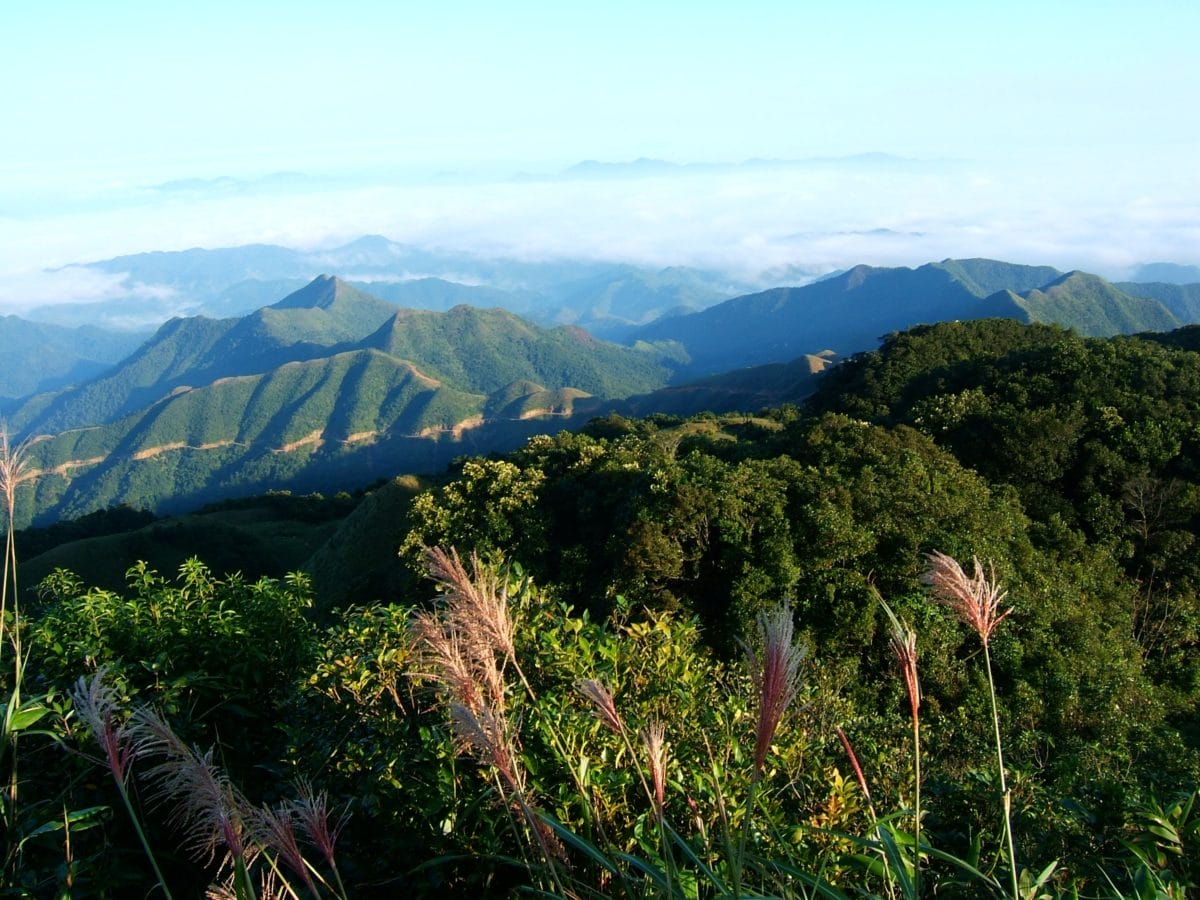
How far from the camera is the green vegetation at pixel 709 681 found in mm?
2695

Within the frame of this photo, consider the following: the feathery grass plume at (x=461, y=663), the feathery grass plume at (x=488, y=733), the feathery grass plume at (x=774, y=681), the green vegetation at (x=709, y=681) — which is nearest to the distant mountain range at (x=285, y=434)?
the green vegetation at (x=709, y=681)

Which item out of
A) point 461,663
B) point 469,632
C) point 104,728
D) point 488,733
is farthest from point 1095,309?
point 104,728

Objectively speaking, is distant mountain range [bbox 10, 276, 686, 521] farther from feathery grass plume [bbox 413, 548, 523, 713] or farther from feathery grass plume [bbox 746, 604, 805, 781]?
feathery grass plume [bbox 746, 604, 805, 781]

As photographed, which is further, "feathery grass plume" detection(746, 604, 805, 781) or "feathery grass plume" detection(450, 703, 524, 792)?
"feathery grass plume" detection(450, 703, 524, 792)

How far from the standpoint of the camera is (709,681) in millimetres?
6699

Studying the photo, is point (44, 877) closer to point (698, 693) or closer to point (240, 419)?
point (698, 693)

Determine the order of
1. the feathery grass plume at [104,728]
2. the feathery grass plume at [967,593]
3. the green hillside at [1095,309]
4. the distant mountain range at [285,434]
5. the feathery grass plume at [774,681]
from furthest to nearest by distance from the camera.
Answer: the green hillside at [1095,309]
the distant mountain range at [285,434]
the feathery grass plume at [967,593]
the feathery grass plume at [104,728]
the feathery grass plume at [774,681]

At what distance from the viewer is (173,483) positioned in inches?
5709

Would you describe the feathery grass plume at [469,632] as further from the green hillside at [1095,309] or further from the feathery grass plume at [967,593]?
the green hillside at [1095,309]

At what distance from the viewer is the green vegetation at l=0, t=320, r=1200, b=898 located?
270 centimetres

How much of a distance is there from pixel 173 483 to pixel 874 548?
153 m

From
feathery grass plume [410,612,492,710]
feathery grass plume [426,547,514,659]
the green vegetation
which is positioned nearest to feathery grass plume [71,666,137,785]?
the green vegetation

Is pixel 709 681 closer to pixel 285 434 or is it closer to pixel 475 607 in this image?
pixel 475 607

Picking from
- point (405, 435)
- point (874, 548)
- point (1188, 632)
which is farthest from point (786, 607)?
point (405, 435)
